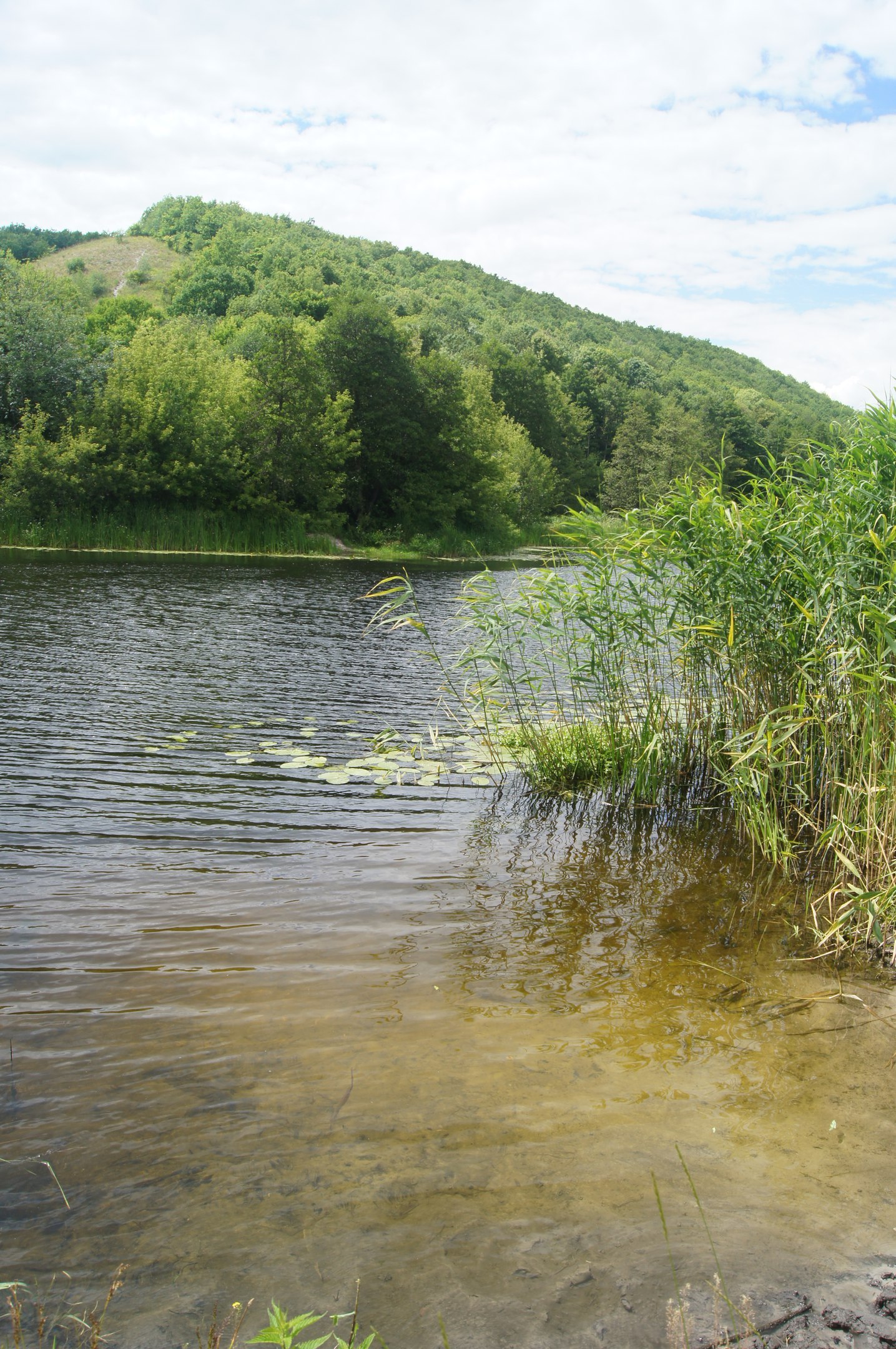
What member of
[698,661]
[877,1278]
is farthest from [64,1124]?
[698,661]

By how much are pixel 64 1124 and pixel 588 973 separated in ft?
9.16

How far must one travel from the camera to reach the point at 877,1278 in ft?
8.57

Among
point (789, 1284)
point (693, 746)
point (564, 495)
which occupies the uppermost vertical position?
point (564, 495)

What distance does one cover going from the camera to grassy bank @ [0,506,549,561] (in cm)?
3419

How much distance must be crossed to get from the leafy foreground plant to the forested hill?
75 centimetres

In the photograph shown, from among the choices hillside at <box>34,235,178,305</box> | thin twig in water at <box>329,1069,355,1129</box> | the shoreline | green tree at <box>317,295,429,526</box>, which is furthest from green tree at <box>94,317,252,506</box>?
hillside at <box>34,235,178,305</box>

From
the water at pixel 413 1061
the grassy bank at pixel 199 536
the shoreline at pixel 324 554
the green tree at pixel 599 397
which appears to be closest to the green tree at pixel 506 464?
the shoreline at pixel 324 554

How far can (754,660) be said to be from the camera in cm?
696

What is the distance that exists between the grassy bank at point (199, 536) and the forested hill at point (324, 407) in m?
0.95

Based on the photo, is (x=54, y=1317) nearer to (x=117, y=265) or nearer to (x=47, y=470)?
(x=47, y=470)

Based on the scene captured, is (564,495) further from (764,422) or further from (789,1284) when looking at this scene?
(789,1284)

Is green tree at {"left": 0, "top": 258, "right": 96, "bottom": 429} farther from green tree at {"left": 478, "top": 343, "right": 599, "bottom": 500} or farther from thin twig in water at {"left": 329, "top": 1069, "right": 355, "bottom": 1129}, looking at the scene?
green tree at {"left": 478, "top": 343, "right": 599, "bottom": 500}

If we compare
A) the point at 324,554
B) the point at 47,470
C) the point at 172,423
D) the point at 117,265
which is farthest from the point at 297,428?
the point at 117,265

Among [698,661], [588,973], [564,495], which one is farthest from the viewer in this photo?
[564,495]
